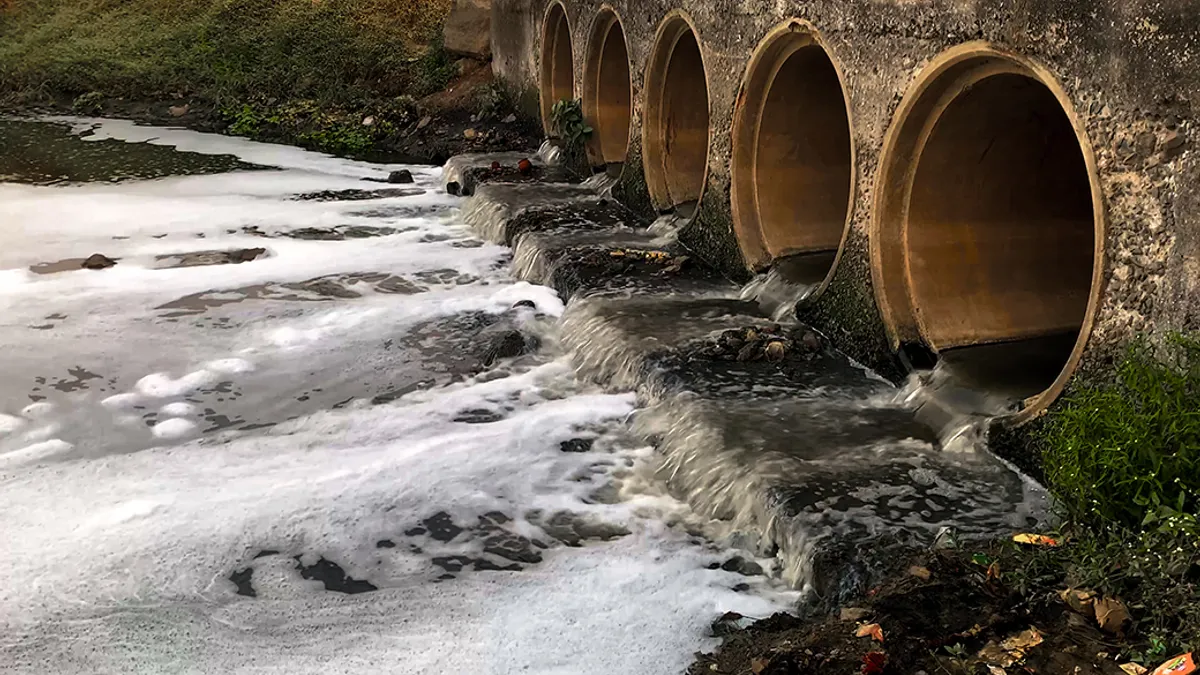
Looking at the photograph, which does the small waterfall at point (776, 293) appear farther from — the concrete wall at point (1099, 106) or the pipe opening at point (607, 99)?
the pipe opening at point (607, 99)

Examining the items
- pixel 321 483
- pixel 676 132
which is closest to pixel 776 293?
pixel 676 132

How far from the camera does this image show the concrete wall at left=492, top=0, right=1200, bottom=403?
4062mm

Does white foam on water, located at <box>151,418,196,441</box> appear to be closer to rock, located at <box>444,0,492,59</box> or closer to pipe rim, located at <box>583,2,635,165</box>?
pipe rim, located at <box>583,2,635,165</box>

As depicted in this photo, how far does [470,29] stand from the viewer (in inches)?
688

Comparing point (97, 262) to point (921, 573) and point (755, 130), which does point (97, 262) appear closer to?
point (755, 130)

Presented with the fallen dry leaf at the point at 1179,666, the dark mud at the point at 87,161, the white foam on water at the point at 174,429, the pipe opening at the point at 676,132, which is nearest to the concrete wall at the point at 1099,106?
the fallen dry leaf at the point at 1179,666

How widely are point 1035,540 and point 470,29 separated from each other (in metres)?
15.0

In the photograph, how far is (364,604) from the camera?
4.61 meters

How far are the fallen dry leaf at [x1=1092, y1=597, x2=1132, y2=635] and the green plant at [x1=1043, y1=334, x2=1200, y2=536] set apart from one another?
0.98 ft

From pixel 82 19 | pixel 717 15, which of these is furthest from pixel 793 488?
pixel 82 19

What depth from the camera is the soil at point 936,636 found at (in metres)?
3.41

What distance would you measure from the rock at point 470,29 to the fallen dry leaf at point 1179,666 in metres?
15.6

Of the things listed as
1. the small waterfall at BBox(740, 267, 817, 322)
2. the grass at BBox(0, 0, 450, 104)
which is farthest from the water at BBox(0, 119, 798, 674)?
the grass at BBox(0, 0, 450, 104)

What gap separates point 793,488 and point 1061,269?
2.70 metres
